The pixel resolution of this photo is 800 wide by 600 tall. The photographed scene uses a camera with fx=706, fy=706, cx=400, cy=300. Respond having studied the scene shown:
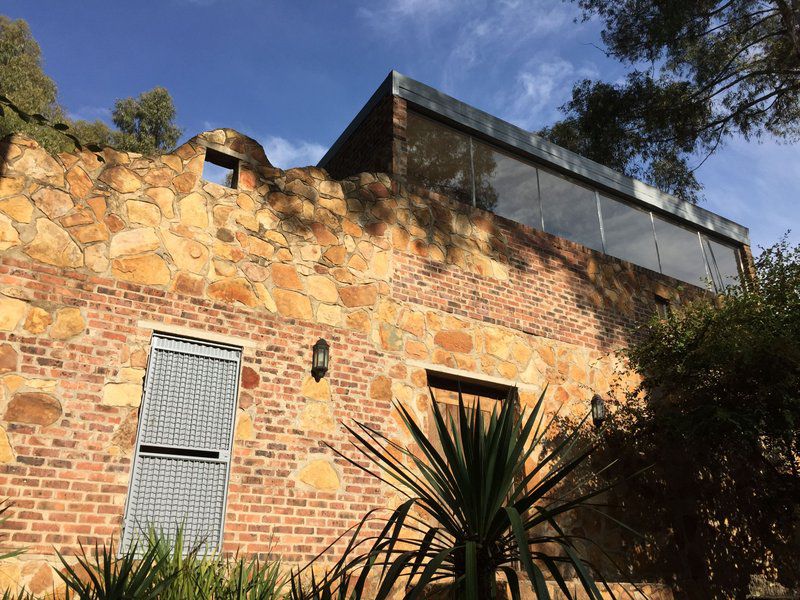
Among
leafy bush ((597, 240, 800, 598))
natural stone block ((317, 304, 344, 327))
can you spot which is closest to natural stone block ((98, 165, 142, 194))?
natural stone block ((317, 304, 344, 327))

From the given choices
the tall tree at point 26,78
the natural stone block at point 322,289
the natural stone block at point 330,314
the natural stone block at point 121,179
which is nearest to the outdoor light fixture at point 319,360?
the natural stone block at point 330,314

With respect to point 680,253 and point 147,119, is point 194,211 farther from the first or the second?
point 147,119

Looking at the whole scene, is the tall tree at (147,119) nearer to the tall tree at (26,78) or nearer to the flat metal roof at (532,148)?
the tall tree at (26,78)

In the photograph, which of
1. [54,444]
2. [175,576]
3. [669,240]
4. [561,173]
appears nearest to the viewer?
[175,576]

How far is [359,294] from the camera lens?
283 inches

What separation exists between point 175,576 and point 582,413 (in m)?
5.69

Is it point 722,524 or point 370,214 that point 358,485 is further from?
point 722,524

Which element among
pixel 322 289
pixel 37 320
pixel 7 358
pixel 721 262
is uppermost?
pixel 721 262

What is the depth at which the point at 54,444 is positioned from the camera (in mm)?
5234

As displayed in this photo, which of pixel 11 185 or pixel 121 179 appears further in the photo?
pixel 121 179

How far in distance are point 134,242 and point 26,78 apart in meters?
20.7

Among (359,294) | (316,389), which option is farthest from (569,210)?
(316,389)

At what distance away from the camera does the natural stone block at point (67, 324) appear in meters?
5.52

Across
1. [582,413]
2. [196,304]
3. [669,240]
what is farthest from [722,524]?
[196,304]
